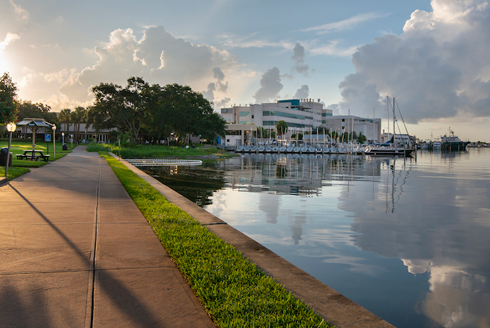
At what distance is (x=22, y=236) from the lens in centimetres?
739

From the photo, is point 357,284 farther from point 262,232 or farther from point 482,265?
point 262,232

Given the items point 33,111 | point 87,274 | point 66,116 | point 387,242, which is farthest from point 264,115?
point 87,274

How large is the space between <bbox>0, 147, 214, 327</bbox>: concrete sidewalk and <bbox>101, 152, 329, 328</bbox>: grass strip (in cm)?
18

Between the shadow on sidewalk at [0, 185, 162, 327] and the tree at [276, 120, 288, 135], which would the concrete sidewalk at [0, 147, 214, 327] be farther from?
the tree at [276, 120, 288, 135]

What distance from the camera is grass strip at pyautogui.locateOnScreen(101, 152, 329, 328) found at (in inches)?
167

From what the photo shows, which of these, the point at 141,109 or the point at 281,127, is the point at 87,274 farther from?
the point at 281,127

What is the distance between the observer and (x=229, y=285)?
5203 millimetres

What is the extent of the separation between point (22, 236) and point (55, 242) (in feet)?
2.98

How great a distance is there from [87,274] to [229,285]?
2083 mm

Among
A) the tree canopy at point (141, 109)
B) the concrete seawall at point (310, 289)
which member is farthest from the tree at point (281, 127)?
the concrete seawall at point (310, 289)

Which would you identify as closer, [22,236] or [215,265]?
[215,265]

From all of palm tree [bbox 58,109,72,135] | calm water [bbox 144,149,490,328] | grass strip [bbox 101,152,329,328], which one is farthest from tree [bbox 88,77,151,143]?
grass strip [bbox 101,152,329,328]

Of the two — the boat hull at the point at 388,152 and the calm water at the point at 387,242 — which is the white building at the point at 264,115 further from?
the calm water at the point at 387,242

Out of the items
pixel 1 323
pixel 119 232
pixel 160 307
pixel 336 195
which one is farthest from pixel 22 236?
pixel 336 195
